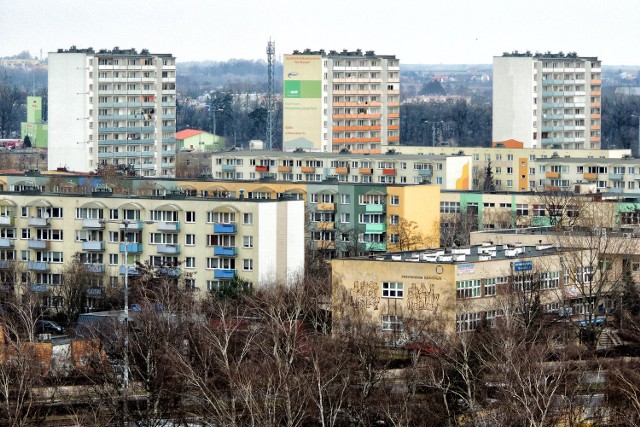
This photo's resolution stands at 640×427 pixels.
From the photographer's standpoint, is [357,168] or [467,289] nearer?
[467,289]

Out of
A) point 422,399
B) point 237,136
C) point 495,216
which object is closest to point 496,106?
point 495,216

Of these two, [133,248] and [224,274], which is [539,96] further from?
[224,274]

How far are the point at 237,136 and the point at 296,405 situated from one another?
283ft

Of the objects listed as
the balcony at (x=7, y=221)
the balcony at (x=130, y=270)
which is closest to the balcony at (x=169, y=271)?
the balcony at (x=130, y=270)

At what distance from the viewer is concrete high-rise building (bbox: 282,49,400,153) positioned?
76.9m

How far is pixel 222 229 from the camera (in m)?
43.0

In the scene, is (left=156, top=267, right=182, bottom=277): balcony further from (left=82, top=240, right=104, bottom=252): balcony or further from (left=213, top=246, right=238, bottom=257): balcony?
(left=82, top=240, right=104, bottom=252): balcony

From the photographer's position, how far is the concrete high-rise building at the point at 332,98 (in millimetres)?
76875

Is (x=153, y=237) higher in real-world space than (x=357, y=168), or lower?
lower

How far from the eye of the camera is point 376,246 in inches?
1946

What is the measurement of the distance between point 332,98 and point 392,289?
41.4 metres

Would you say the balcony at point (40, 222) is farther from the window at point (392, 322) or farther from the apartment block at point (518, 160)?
the apartment block at point (518, 160)

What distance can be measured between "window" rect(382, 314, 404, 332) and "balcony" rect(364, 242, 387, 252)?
42.5ft

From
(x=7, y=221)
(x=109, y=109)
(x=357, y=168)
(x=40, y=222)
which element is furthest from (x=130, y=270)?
(x=109, y=109)
